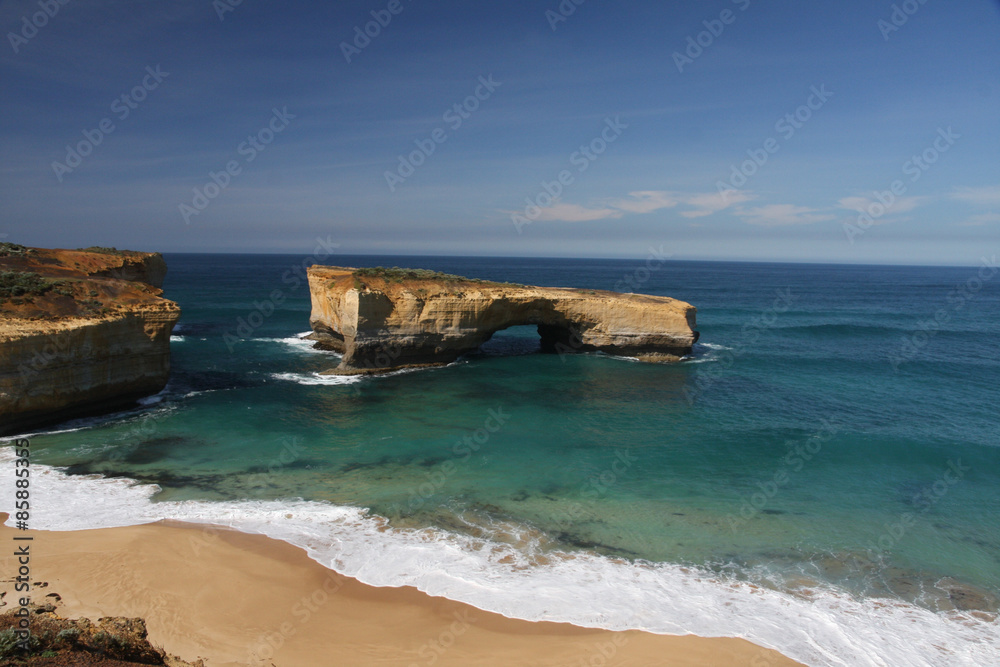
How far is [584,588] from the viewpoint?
9.91 metres

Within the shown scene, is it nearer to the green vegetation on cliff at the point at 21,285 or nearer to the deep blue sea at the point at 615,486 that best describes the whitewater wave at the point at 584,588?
the deep blue sea at the point at 615,486

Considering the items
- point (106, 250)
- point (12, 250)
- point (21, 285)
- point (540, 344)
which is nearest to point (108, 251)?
point (106, 250)

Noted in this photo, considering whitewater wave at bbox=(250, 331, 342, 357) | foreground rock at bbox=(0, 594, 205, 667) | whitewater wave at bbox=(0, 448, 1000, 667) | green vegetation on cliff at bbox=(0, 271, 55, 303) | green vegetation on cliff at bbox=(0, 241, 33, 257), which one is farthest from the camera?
whitewater wave at bbox=(250, 331, 342, 357)

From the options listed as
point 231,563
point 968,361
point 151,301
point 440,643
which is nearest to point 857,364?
point 968,361

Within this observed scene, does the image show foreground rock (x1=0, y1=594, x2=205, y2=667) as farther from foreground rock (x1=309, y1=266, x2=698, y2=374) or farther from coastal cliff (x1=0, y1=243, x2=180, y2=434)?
foreground rock (x1=309, y1=266, x2=698, y2=374)

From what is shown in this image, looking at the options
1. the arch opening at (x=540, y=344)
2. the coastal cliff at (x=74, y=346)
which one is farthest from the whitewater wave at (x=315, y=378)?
the arch opening at (x=540, y=344)

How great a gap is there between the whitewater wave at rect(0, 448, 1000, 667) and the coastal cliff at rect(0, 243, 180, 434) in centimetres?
475

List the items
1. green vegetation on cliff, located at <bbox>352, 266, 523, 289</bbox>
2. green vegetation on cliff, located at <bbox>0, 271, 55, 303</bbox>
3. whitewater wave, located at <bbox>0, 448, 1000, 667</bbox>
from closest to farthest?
whitewater wave, located at <bbox>0, 448, 1000, 667</bbox> < green vegetation on cliff, located at <bbox>0, 271, 55, 303</bbox> < green vegetation on cliff, located at <bbox>352, 266, 523, 289</bbox>

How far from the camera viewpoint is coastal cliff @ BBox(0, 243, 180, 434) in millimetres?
15742

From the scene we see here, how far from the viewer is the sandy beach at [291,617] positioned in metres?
8.20

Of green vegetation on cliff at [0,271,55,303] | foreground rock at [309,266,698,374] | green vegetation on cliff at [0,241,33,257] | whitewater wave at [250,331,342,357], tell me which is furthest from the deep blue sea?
green vegetation on cliff at [0,241,33,257]

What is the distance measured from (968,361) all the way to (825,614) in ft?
94.8

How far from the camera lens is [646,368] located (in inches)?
1072

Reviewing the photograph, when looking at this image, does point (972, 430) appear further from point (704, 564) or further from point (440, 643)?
point (440, 643)
